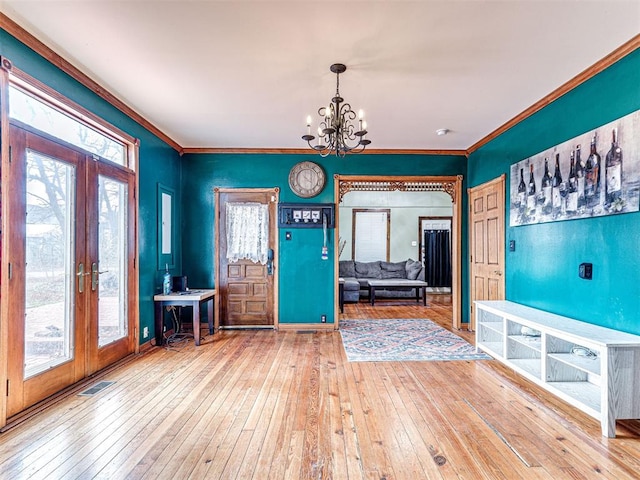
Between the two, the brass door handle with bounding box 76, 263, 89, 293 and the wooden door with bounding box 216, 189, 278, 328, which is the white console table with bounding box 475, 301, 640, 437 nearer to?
the wooden door with bounding box 216, 189, 278, 328

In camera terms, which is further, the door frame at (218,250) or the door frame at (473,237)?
the door frame at (218,250)

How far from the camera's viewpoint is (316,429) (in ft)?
7.86

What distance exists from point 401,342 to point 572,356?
210 centimetres

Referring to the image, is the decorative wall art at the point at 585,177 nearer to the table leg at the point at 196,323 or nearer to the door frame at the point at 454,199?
the door frame at the point at 454,199

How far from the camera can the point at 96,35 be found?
99.6 inches

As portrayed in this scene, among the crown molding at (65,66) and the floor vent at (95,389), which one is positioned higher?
the crown molding at (65,66)

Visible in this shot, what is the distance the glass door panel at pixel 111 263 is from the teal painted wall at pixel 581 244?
4.32 meters

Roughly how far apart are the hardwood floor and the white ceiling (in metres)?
2.70

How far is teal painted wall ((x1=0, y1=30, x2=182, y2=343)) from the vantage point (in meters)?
2.78

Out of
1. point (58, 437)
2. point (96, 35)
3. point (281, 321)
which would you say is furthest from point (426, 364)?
point (96, 35)

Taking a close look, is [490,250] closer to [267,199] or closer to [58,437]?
[267,199]

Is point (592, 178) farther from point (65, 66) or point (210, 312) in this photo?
point (210, 312)

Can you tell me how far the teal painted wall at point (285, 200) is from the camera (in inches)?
213

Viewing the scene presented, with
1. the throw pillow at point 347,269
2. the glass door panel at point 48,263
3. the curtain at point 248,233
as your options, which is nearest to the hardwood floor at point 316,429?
the glass door panel at point 48,263
